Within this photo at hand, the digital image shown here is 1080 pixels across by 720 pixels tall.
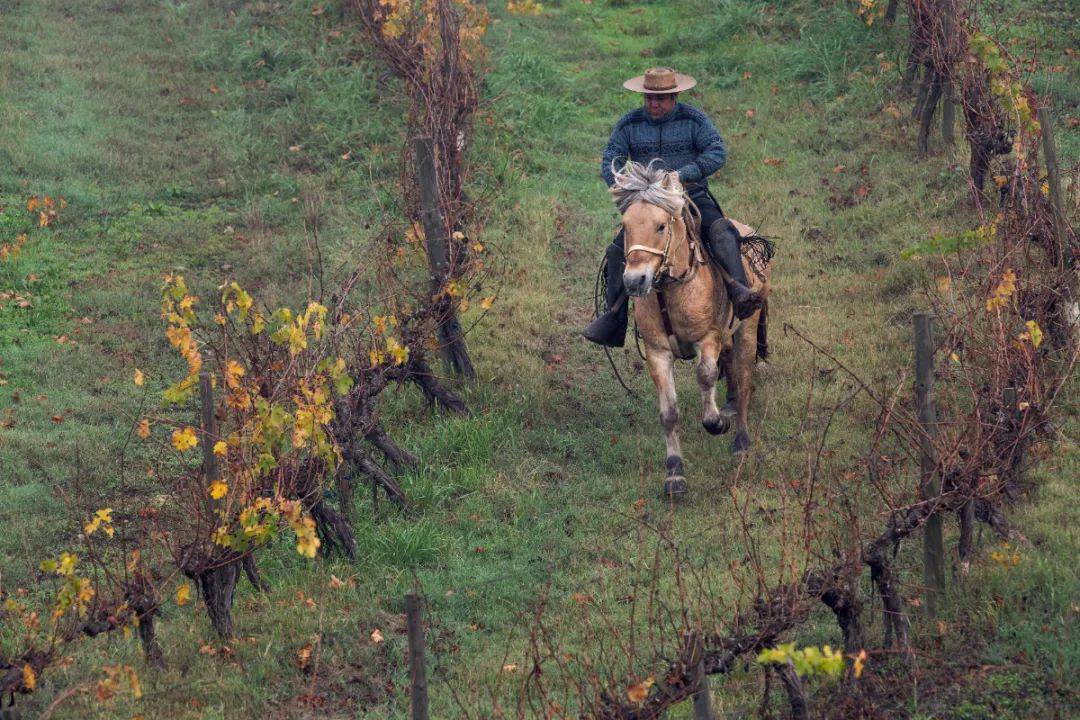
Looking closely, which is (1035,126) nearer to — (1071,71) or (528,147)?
(1071,71)

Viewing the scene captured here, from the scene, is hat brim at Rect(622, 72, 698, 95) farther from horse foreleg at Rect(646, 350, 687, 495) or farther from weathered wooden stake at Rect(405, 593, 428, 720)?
weathered wooden stake at Rect(405, 593, 428, 720)

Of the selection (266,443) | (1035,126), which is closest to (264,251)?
(266,443)

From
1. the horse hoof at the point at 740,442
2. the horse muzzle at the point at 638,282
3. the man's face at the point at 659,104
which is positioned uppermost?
the man's face at the point at 659,104

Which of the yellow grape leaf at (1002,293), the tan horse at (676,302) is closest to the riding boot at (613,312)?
the tan horse at (676,302)

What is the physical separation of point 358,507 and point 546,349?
339 centimetres

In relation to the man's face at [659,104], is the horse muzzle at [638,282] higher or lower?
lower

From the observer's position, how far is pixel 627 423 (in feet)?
35.8

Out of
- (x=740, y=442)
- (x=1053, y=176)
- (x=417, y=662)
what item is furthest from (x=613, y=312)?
(x=417, y=662)

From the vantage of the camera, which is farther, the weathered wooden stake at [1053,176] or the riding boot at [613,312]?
the riding boot at [613,312]

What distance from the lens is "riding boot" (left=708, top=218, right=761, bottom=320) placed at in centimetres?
980

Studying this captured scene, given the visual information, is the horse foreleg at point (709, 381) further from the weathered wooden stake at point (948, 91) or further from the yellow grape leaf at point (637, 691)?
the weathered wooden stake at point (948, 91)

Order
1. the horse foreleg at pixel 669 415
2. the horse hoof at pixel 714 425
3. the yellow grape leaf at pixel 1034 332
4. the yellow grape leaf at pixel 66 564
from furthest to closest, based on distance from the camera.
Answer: the horse hoof at pixel 714 425, the horse foreleg at pixel 669 415, the yellow grape leaf at pixel 1034 332, the yellow grape leaf at pixel 66 564

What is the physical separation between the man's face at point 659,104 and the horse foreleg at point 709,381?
6.18 feet

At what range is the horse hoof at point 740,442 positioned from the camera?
10.1m
